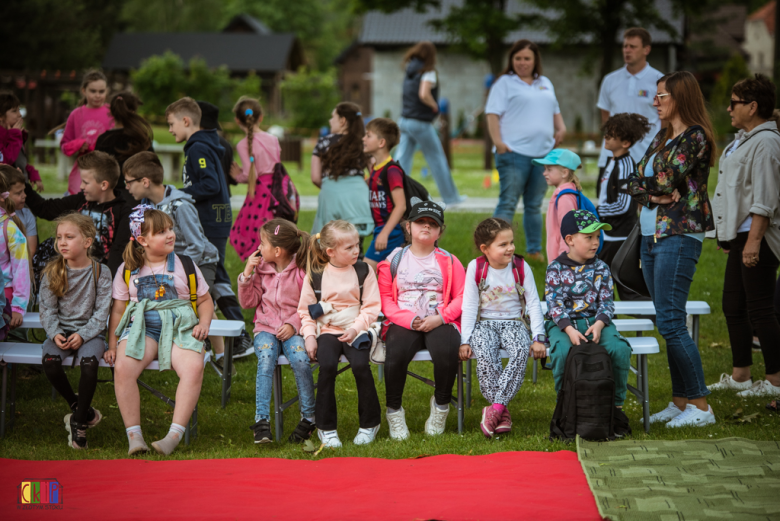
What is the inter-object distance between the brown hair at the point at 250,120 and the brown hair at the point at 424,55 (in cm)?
470

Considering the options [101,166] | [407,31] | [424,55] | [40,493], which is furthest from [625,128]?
[407,31]

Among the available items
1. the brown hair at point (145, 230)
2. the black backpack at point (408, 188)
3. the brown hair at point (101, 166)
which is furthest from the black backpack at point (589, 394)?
the brown hair at point (101, 166)

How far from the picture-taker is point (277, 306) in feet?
16.9

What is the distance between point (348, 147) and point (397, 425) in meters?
2.71

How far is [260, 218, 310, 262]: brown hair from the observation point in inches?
201

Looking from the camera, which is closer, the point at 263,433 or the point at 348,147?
the point at 263,433

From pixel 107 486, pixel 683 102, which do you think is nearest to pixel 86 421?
pixel 107 486

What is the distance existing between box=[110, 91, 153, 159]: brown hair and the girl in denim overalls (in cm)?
177

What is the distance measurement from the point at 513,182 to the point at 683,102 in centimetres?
348

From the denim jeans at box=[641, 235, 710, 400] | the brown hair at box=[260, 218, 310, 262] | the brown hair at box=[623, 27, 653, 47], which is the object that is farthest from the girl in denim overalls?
the brown hair at box=[623, 27, 653, 47]

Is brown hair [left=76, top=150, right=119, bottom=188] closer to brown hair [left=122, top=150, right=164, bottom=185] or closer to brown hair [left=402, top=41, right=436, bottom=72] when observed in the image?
brown hair [left=122, top=150, right=164, bottom=185]

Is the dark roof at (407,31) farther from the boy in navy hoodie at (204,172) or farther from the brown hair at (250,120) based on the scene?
the boy in navy hoodie at (204,172)

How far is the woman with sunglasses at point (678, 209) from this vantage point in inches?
187

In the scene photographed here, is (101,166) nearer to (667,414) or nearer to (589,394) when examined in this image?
(589,394)
